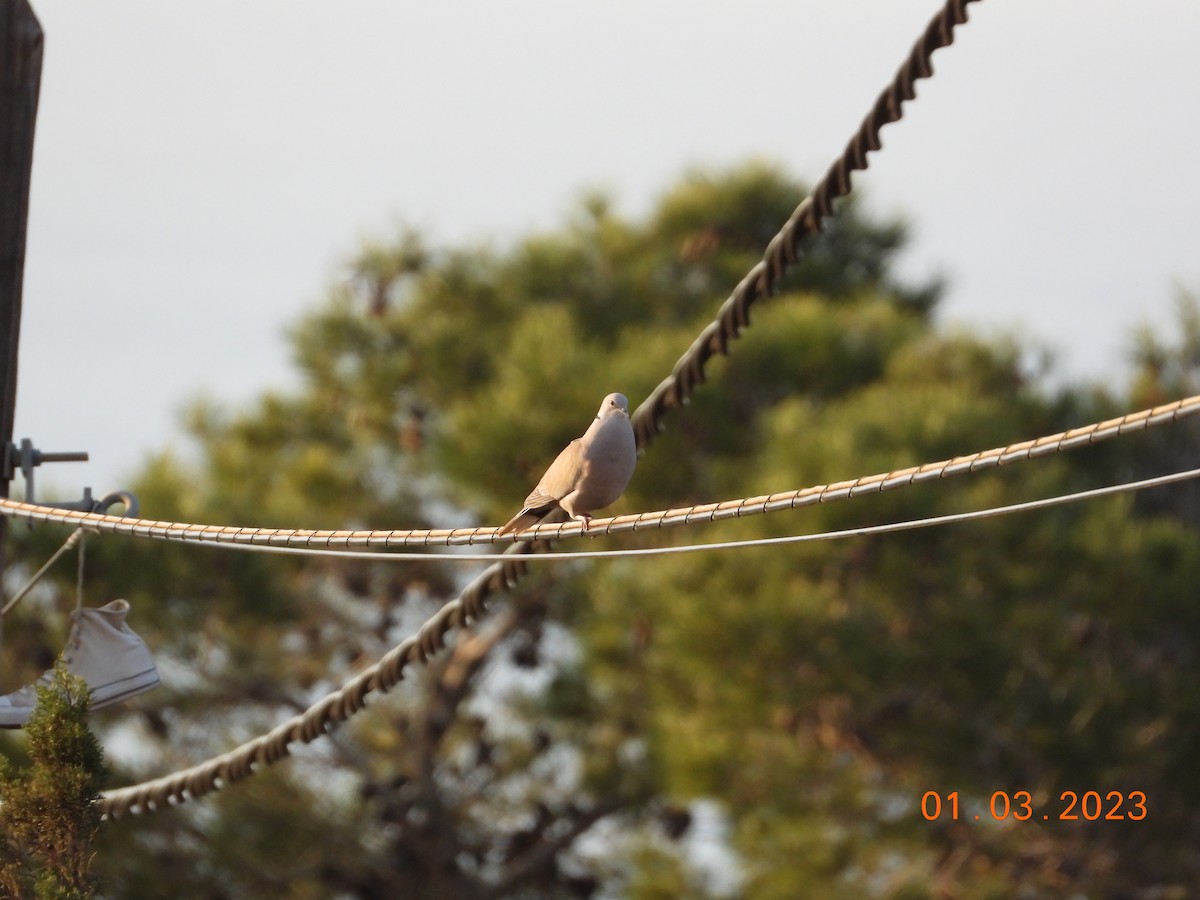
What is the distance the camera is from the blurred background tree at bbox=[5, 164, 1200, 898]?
8812 mm

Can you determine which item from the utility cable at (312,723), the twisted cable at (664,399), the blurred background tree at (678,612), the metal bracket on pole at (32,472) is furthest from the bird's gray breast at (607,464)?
the blurred background tree at (678,612)

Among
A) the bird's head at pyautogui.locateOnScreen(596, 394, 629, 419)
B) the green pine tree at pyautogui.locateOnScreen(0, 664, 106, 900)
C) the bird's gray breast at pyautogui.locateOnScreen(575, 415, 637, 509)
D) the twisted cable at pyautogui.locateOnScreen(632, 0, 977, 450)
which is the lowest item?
the green pine tree at pyautogui.locateOnScreen(0, 664, 106, 900)

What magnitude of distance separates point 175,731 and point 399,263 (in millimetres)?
3709

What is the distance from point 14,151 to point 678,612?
5.54m

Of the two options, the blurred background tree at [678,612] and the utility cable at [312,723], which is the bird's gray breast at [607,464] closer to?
the utility cable at [312,723]

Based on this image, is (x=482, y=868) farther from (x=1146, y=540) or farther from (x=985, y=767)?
(x=1146, y=540)

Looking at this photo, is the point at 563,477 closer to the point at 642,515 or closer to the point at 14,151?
the point at 642,515

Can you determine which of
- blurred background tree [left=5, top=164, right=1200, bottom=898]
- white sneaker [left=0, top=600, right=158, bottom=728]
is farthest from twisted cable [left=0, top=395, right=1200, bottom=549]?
blurred background tree [left=5, top=164, right=1200, bottom=898]

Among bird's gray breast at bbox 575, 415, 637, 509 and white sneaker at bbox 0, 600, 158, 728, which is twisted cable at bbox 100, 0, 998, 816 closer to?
bird's gray breast at bbox 575, 415, 637, 509

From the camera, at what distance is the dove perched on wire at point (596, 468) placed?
11.9 ft

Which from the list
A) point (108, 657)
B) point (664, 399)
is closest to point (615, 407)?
point (664, 399)

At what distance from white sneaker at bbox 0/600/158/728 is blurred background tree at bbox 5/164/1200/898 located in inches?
175

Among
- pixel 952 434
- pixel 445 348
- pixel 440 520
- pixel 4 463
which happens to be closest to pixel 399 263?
pixel 445 348

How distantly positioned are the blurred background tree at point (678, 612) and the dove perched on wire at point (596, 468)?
15.5 ft
